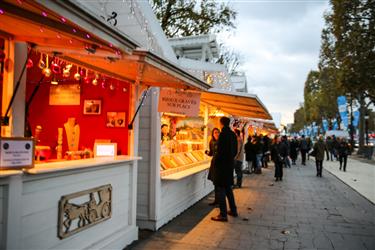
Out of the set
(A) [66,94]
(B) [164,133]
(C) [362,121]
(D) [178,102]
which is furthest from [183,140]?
(C) [362,121]

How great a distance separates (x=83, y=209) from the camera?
4.13m

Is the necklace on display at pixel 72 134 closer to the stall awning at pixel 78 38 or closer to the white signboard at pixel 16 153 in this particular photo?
the stall awning at pixel 78 38

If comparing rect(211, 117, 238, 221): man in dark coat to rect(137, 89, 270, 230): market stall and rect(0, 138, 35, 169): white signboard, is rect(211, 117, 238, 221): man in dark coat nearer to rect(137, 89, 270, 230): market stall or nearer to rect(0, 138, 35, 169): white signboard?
rect(137, 89, 270, 230): market stall

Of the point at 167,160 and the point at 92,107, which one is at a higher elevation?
the point at 92,107

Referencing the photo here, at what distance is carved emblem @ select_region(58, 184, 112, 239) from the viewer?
3766 mm

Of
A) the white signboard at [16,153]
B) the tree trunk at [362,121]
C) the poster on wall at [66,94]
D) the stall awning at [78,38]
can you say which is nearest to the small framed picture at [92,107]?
the poster on wall at [66,94]

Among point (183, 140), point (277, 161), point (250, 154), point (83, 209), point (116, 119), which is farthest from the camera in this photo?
point (250, 154)

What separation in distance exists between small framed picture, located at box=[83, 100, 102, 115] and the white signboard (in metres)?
2.56

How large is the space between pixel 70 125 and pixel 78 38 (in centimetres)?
275

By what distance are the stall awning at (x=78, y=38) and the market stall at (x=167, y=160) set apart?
116 cm

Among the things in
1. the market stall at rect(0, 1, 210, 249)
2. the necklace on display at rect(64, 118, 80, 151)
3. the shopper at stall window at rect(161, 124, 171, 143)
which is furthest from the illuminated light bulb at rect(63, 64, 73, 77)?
the shopper at stall window at rect(161, 124, 171, 143)

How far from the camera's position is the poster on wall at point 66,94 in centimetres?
592

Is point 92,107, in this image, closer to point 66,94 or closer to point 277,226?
point 66,94

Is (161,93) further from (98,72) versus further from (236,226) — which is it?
(236,226)
